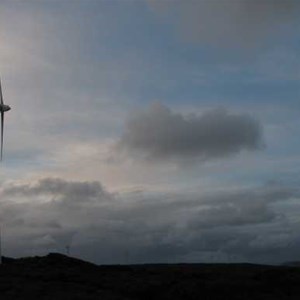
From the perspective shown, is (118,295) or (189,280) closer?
(118,295)

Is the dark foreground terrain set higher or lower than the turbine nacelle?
lower

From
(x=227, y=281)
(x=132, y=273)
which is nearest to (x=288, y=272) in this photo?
(x=227, y=281)

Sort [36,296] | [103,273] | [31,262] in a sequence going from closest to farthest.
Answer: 1. [36,296]
2. [103,273]
3. [31,262]

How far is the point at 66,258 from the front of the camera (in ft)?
448

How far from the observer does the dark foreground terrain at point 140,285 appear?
3447 inches

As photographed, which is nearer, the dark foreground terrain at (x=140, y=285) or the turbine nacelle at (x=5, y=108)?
the dark foreground terrain at (x=140, y=285)

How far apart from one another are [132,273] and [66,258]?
25.4 meters

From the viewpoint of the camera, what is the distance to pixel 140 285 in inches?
3659

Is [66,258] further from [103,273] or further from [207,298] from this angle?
[207,298]

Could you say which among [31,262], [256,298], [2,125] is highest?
[2,125]

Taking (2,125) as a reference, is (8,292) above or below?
below

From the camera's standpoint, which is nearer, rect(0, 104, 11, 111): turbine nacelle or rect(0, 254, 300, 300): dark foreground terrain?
rect(0, 254, 300, 300): dark foreground terrain

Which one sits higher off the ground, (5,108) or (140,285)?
(5,108)

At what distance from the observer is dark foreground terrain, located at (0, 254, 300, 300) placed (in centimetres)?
8756
